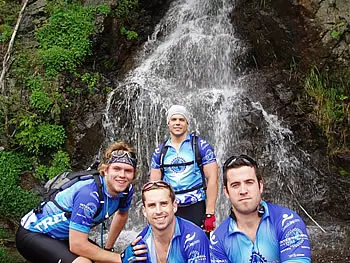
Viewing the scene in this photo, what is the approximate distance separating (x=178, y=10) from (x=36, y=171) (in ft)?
20.4

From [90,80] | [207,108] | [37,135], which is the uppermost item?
[90,80]

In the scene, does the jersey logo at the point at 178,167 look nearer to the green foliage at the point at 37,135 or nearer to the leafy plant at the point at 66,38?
the green foliage at the point at 37,135

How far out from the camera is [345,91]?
28.6 ft

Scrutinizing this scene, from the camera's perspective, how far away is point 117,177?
3.38 m

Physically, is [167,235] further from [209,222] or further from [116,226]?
[209,222]

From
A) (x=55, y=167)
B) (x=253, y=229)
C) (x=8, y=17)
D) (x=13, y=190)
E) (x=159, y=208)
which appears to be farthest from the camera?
(x=8, y=17)

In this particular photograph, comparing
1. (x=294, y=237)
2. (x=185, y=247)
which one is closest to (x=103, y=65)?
(x=185, y=247)

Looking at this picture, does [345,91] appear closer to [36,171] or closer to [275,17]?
[275,17]

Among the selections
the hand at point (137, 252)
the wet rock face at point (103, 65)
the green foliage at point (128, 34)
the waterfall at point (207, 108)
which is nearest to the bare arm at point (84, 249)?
the hand at point (137, 252)

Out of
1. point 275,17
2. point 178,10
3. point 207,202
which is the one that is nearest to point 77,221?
point 207,202

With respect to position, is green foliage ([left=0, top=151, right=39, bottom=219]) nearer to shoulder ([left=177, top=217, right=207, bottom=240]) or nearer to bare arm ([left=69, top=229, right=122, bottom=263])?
bare arm ([left=69, top=229, right=122, bottom=263])

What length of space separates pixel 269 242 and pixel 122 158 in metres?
1.37

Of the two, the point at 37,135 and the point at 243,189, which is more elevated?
the point at 37,135

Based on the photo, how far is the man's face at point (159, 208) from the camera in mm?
2895
